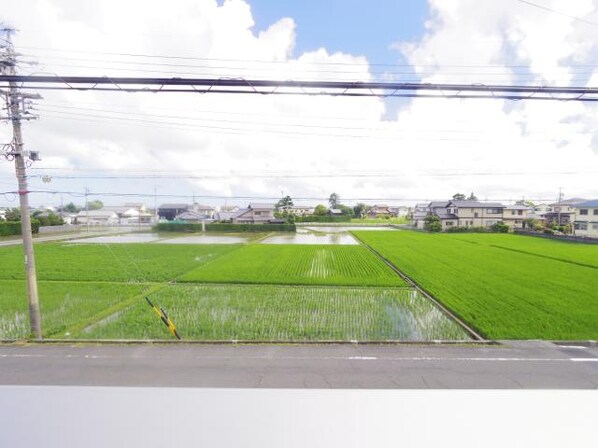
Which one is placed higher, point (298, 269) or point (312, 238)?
point (298, 269)

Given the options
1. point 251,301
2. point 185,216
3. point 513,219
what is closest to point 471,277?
point 251,301

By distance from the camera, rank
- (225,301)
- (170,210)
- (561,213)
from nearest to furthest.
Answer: (225,301)
(561,213)
(170,210)

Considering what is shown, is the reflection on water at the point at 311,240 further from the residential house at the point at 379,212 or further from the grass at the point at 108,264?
the residential house at the point at 379,212

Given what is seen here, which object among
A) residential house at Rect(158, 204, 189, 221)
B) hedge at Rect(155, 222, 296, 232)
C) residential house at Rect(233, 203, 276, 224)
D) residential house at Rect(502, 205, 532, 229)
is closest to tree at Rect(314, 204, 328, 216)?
residential house at Rect(233, 203, 276, 224)

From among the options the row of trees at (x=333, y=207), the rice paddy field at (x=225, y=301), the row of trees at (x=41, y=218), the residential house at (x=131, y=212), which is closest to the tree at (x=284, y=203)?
the row of trees at (x=333, y=207)

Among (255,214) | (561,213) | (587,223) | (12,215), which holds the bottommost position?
(587,223)

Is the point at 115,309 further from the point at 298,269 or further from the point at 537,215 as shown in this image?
the point at 537,215

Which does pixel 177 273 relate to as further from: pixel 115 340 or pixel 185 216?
pixel 185 216

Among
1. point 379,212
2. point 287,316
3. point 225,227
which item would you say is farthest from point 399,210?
point 287,316
